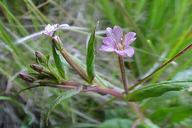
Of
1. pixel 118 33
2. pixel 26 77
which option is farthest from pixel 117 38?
pixel 26 77

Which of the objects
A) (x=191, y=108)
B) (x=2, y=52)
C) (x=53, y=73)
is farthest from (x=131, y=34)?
(x=2, y=52)

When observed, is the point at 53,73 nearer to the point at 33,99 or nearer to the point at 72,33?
the point at 33,99

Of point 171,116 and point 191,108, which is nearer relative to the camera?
point 191,108

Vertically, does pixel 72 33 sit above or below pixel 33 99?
above

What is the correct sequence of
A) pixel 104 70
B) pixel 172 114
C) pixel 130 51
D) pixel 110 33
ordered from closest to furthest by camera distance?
pixel 130 51 < pixel 110 33 < pixel 172 114 < pixel 104 70

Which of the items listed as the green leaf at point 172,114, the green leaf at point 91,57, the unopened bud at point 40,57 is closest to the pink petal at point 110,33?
the green leaf at point 91,57

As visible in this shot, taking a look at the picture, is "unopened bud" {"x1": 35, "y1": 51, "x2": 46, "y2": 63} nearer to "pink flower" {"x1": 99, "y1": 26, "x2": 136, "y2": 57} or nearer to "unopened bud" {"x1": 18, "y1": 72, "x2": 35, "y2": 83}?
"unopened bud" {"x1": 18, "y1": 72, "x2": 35, "y2": 83}

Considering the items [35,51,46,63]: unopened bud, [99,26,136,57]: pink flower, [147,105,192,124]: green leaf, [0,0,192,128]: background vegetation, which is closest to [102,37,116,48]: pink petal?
[99,26,136,57]: pink flower

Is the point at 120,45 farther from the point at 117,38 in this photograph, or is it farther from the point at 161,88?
the point at 161,88
